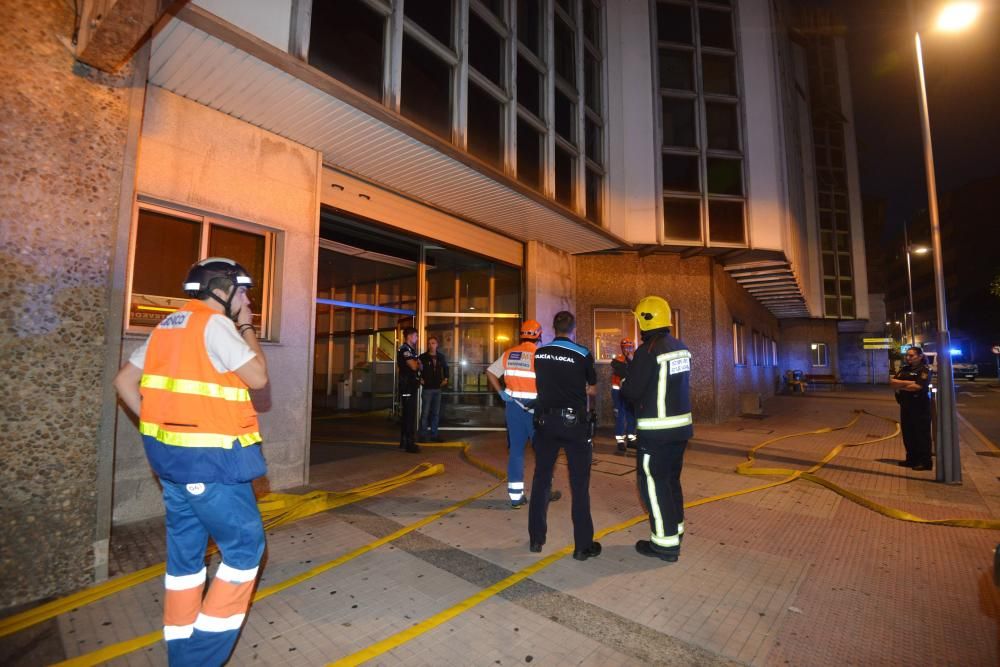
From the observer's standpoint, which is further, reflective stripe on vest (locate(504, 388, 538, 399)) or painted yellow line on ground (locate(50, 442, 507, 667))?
reflective stripe on vest (locate(504, 388, 538, 399))

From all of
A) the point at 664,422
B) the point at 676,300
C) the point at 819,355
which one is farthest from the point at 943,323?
the point at 819,355

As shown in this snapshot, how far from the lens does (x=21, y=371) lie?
8.73ft

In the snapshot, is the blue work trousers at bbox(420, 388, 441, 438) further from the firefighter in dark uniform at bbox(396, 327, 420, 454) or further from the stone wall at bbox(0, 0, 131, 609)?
the stone wall at bbox(0, 0, 131, 609)

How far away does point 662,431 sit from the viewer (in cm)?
338

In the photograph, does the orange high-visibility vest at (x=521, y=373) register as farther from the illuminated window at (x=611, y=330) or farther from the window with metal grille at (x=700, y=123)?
the window with metal grille at (x=700, y=123)

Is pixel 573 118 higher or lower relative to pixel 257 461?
higher

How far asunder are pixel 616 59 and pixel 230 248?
9.94 meters

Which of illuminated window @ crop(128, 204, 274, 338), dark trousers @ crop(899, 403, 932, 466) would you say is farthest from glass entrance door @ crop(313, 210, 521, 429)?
dark trousers @ crop(899, 403, 932, 466)

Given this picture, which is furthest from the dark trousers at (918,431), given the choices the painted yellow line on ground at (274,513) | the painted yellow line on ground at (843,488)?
A: the painted yellow line on ground at (274,513)

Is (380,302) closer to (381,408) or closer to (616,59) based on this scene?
(381,408)

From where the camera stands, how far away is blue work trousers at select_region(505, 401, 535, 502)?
4.52 meters

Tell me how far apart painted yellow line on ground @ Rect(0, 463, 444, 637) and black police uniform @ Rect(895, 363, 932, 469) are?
6.39 meters

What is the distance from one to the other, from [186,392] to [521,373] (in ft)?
9.46

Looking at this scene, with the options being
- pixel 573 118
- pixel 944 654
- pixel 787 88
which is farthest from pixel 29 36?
pixel 787 88
